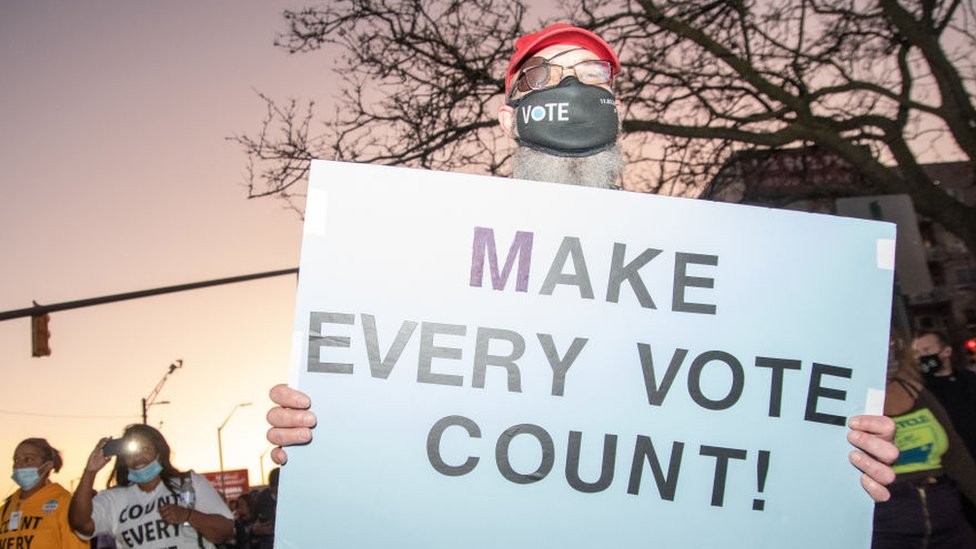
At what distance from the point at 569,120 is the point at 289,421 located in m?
1.10

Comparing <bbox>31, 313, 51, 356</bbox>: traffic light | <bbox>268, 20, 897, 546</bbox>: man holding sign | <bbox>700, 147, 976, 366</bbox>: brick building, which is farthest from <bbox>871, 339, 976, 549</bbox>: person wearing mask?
<bbox>31, 313, 51, 356</bbox>: traffic light

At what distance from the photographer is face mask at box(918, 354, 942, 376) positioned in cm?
609

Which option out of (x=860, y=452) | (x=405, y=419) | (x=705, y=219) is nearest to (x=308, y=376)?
(x=405, y=419)

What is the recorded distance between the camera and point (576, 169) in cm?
222

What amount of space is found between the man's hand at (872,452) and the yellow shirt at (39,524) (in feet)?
17.4

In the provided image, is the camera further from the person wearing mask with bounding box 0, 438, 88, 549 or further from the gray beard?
the gray beard

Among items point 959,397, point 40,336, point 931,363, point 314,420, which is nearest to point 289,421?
point 314,420

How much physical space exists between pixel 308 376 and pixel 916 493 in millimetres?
3825

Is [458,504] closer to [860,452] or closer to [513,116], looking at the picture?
[860,452]

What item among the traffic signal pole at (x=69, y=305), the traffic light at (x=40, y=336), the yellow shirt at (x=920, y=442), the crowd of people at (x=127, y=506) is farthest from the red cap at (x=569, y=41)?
the traffic light at (x=40, y=336)

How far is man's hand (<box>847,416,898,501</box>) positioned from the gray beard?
35.0 inches

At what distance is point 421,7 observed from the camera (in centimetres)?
A: 882

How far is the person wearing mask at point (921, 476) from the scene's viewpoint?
4234 mm

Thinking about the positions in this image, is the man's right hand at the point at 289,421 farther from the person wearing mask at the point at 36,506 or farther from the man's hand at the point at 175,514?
the person wearing mask at the point at 36,506
